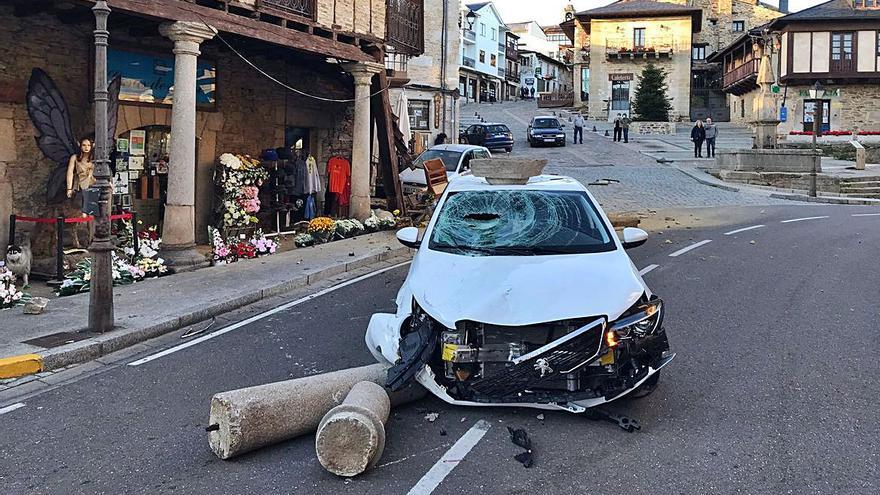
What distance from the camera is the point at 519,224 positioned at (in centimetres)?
662

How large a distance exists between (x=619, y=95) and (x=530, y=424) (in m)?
59.0

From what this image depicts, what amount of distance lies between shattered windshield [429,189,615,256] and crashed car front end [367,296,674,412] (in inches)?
42.5

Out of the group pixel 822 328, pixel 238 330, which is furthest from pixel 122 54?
pixel 822 328

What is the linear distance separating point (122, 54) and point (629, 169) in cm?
2336

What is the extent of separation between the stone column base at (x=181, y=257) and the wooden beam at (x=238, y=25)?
3.45 meters

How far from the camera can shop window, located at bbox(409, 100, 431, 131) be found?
1531 inches

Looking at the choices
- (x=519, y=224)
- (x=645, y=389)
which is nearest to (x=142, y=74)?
(x=519, y=224)

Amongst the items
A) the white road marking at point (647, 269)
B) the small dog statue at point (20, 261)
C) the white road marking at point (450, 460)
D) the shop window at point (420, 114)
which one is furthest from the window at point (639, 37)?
the white road marking at point (450, 460)

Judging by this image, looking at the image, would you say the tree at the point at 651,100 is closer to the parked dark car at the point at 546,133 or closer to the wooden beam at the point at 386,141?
the parked dark car at the point at 546,133

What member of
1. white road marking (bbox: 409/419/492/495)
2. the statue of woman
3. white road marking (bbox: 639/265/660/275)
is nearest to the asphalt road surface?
white road marking (bbox: 409/419/492/495)

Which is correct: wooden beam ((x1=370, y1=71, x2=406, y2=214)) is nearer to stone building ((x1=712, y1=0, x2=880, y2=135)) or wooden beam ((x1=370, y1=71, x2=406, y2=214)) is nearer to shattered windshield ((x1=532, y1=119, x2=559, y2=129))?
shattered windshield ((x1=532, y1=119, x2=559, y2=129))

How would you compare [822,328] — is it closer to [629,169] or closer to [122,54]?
[122,54]

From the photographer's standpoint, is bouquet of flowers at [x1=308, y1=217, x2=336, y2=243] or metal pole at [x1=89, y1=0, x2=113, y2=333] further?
bouquet of flowers at [x1=308, y1=217, x2=336, y2=243]

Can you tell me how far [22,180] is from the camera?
11.6 meters
